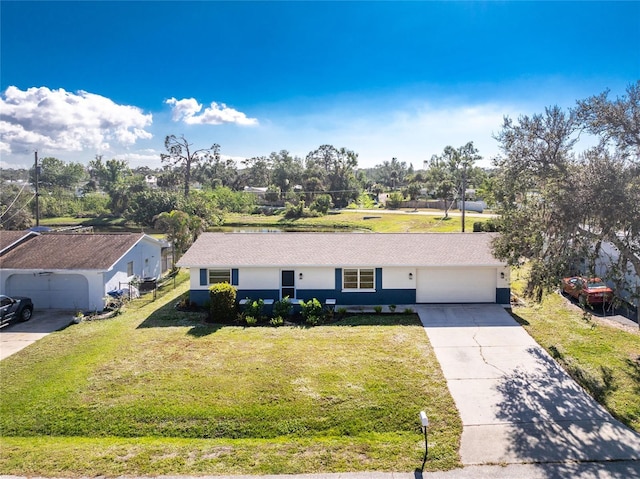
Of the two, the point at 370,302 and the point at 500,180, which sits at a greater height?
the point at 500,180

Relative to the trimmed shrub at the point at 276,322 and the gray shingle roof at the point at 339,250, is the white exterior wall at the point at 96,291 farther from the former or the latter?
the trimmed shrub at the point at 276,322

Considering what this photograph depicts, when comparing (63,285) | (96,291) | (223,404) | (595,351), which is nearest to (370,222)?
(96,291)

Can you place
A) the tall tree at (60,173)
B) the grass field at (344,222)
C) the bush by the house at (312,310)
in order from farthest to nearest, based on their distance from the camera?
the tall tree at (60,173) < the grass field at (344,222) < the bush by the house at (312,310)

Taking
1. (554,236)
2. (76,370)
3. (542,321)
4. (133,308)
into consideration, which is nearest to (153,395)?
(76,370)

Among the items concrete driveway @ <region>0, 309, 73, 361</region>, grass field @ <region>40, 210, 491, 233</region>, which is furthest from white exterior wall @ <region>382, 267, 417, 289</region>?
grass field @ <region>40, 210, 491, 233</region>

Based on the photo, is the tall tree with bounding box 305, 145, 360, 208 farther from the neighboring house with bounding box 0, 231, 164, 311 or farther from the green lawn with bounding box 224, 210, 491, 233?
the neighboring house with bounding box 0, 231, 164, 311

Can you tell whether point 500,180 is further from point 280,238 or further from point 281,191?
point 281,191

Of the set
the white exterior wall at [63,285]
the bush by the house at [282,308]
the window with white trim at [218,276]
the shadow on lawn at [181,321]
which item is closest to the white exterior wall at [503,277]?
the bush by the house at [282,308]
